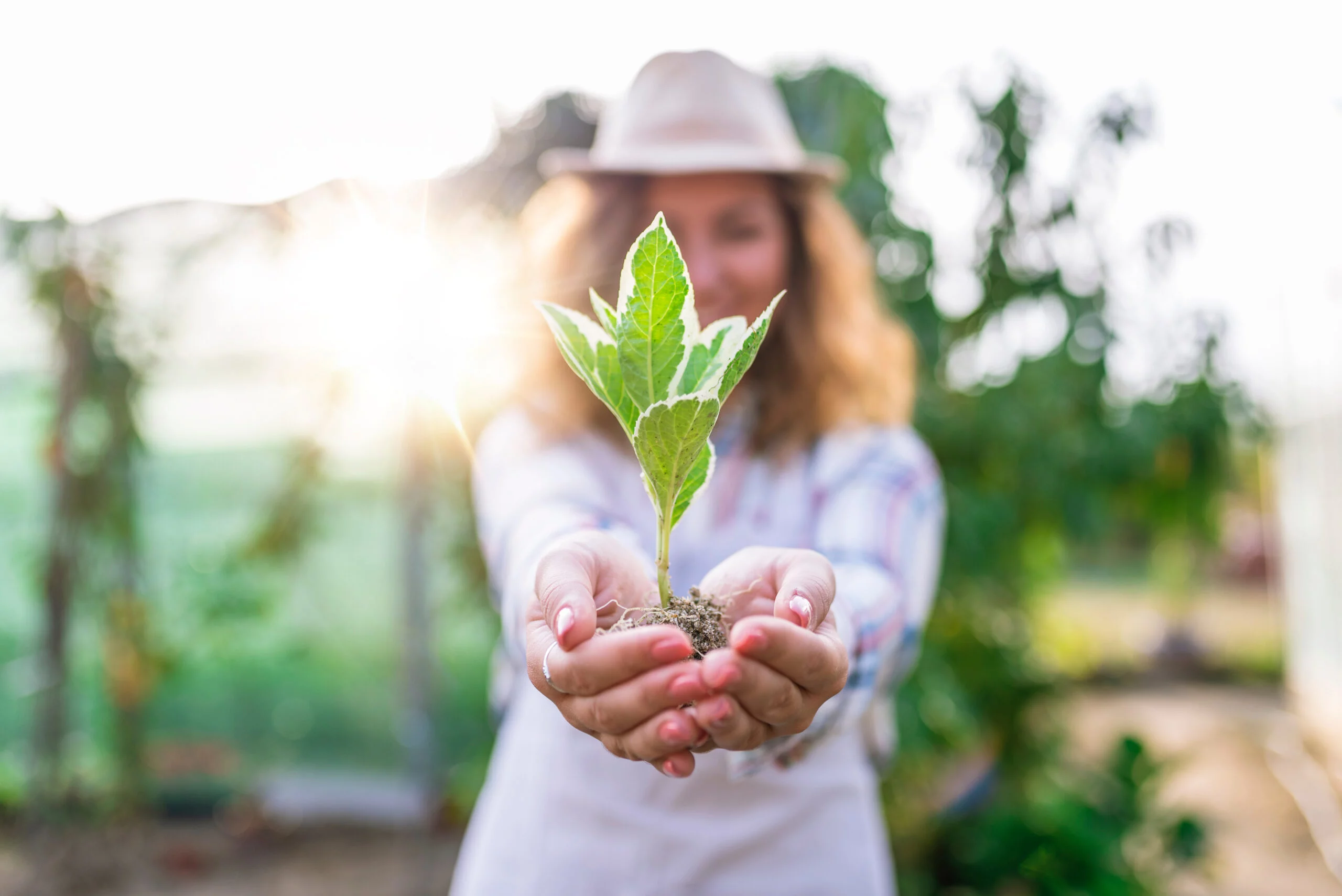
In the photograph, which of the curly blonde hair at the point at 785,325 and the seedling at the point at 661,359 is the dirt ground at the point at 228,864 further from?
the seedling at the point at 661,359

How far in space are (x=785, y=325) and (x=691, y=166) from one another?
17.5 inches

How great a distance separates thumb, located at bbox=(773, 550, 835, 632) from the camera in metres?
0.88

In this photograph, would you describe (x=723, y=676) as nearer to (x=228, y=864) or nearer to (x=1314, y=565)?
(x=228, y=864)

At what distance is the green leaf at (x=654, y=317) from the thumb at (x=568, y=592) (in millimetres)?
197

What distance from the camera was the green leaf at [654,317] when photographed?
2.92 ft

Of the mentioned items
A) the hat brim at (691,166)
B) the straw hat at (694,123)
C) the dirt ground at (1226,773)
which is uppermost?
the straw hat at (694,123)

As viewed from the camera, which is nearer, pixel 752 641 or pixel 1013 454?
pixel 752 641

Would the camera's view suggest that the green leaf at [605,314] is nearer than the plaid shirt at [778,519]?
Yes

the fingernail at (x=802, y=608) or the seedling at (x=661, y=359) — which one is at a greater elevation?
the seedling at (x=661, y=359)

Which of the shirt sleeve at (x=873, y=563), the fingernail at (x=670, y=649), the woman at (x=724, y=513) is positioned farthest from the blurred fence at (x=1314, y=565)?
the fingernail at (x=670, y=649)

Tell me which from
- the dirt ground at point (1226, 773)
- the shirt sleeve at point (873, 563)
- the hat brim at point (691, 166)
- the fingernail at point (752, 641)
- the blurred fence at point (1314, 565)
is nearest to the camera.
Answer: the fingernail at point (752, 641)

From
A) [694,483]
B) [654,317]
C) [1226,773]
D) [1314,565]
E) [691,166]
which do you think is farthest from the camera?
[1314,565]

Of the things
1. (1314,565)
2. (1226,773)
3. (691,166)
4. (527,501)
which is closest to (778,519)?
(527,501)

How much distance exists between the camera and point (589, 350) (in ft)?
3.15
